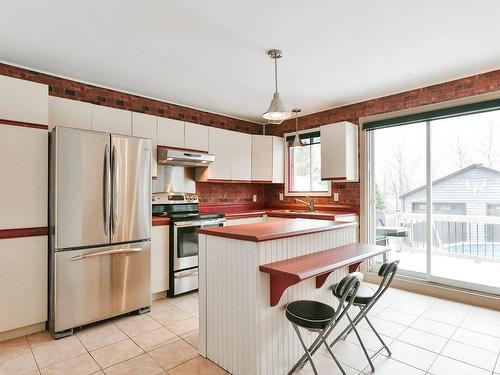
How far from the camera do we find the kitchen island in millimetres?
1963

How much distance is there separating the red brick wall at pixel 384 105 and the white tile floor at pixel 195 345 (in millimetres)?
1938

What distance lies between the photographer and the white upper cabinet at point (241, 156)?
4926 millimetres

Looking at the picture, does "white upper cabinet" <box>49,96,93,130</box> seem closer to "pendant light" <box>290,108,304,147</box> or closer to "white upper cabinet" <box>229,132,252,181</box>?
"white upper cabinet" <box>229,132,252,181</box>

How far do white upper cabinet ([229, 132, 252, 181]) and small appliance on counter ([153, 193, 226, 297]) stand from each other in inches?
41.5

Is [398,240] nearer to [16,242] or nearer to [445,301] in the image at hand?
[445,301]

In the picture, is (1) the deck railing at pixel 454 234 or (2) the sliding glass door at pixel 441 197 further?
(1) the deck railing at pixel 454 234

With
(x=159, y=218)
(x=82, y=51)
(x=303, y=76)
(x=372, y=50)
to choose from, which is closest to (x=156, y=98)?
(x=82, y=51)

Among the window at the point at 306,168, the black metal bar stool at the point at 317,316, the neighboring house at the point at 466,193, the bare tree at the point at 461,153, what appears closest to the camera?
the black metal bar stool at the point at 317,316

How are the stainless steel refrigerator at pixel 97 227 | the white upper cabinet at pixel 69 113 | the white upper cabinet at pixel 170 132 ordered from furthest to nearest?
the white upper cabinet at pixel 170 132, the white upper cabinet at pixel 69 113, the stainless steel refrigerator at pixel 97 227

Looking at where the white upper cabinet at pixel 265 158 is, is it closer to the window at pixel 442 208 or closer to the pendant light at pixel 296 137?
the pendant light at pixel 296 137

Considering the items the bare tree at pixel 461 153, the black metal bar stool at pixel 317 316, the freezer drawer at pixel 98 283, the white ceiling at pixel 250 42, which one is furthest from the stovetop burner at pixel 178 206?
the bare tree at pixel 461 153

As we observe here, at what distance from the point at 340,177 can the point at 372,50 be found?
1.88 meters

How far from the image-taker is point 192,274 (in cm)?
385

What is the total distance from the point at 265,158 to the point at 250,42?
2.76 m
